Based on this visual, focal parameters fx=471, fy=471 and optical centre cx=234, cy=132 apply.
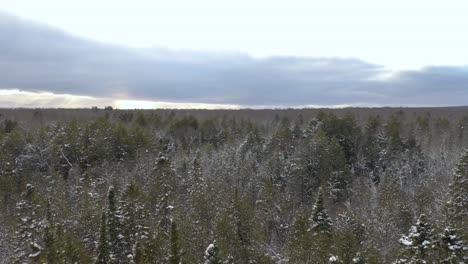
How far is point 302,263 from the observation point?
23938 millimetres

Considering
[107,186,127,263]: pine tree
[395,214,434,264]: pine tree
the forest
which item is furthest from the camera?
[107,186,127,263]: pine tree

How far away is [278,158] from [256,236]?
35153 mm

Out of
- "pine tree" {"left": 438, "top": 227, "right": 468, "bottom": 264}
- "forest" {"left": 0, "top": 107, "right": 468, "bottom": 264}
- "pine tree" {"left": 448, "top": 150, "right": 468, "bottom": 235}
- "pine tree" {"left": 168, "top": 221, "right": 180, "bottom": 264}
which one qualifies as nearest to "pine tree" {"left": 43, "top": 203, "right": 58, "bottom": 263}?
"forest" {"left": 0, "top": 107, "right": 468, "bottom": 264}

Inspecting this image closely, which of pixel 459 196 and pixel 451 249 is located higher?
pixel 451 249

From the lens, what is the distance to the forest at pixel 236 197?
28.3 meters

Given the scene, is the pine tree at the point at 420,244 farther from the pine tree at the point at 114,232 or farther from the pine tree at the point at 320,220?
the pine tree at the point at 114,232

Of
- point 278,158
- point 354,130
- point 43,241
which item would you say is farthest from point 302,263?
point 354,130

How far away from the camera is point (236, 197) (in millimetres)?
34156

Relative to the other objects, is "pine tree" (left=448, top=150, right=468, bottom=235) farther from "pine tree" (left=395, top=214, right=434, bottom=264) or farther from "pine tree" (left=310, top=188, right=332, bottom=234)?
"pine tree" (left=395, top=214, right=434, bottom=264)

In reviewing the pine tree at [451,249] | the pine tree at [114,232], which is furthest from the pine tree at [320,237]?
the pine tree at [114,232]

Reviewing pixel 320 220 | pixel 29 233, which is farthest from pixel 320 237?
pixel 29 233

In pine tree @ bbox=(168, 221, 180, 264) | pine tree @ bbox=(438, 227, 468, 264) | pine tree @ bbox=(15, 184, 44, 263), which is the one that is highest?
pine tree @ bbox=(438, 227, 468, 264)

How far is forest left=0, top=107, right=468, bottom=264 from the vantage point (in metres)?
28.3

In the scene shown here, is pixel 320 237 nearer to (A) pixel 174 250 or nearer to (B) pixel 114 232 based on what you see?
(A) pixel 174 250
